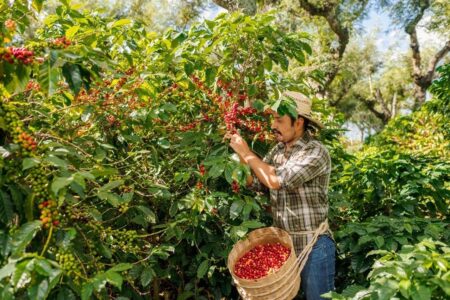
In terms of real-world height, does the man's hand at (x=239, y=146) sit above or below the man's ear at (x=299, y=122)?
below

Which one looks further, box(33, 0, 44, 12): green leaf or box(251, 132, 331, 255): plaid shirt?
box(251, 132, 331, 255): plaid shirt

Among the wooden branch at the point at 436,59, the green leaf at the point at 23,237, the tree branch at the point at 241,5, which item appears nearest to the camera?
the green leaf at the point at 23,237

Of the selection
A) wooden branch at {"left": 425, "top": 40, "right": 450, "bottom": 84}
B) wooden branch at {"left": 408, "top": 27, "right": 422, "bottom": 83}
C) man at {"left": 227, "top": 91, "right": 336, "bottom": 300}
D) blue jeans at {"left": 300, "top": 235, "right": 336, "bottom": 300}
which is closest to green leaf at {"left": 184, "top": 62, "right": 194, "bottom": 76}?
man at {"left": 227, "top": 91, "right": 336, "bottom": 300}

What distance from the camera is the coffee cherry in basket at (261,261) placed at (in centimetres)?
261

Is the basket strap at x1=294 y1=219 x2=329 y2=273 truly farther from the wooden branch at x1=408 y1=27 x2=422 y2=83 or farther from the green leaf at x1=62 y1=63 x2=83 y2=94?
the wooden branch at x1=408 y1=27 x2=422 y2=83

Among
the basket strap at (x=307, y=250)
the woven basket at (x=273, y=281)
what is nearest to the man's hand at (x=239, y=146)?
the woven basket at (x=273, y=281)

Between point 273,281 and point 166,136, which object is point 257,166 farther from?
point 166,136

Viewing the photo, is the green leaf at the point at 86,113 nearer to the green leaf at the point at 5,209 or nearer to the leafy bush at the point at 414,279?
the green leaf at the point at 5,209

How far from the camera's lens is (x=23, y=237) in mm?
1551

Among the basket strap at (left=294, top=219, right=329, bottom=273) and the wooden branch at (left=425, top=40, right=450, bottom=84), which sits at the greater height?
the basket strap at (left=294, top=219, right=329, bottom=273)

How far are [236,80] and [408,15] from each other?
44.6 ft

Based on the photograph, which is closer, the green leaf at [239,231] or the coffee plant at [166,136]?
the coffee plant at [166,136]

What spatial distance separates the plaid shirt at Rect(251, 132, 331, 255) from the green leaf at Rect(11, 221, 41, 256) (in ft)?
4.94

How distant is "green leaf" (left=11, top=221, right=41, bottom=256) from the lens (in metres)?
1.54
